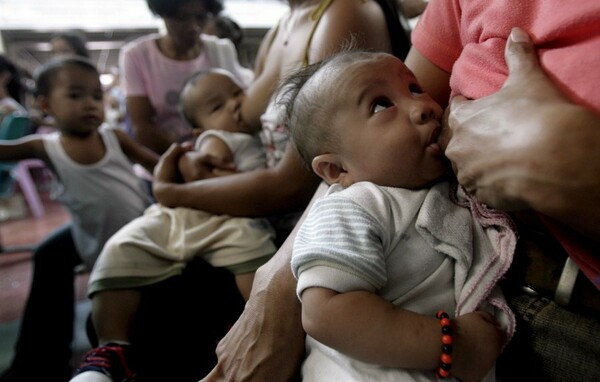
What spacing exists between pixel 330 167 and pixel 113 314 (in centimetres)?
78

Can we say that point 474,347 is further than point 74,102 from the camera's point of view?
No

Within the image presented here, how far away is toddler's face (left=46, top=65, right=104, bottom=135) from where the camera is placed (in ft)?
6.38

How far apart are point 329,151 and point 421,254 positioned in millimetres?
253

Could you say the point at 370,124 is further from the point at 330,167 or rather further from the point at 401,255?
the point at 401,255

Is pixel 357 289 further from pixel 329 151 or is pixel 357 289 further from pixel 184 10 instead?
pixel 184 10

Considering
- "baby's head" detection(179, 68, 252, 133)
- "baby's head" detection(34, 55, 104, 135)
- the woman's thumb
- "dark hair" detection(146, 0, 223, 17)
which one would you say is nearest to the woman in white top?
"dark hair" detection(146, 0, 223, 17)

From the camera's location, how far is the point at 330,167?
2.66 feet

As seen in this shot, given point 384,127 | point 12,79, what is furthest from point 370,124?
point 12,79

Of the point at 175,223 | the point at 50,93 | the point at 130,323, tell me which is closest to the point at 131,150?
the point at 50,93

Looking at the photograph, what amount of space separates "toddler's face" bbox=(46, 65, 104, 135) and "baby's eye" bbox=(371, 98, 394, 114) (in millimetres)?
1656

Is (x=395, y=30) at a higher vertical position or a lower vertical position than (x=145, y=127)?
higher

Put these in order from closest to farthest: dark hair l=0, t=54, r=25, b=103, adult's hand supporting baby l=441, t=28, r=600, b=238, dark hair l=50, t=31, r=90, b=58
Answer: adult's hand supporting baby l=441, t=28, r=600, b=238
dark hair l=50, t=31, r=90, b=58
dark hair l=0, t=54, r=25, b=103

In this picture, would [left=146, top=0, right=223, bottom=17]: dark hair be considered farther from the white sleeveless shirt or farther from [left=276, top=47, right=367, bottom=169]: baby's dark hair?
[left=276, top=47, right=367, bottom=169]: baby's dark hair

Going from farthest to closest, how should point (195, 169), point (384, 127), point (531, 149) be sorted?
point (195, 169) < point (384, 127) < point (531, 149)
